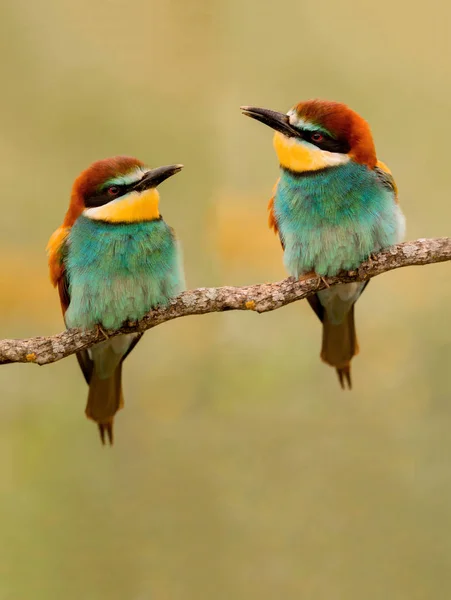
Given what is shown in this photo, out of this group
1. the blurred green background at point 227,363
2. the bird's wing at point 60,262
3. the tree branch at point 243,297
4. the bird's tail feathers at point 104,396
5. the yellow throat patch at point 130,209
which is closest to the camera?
the tree branch at point 243,297

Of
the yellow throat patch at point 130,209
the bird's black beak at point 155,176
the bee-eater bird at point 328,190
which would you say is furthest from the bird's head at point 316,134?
the yellow throat patch at point 130,209

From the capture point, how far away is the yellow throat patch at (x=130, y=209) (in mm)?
2260

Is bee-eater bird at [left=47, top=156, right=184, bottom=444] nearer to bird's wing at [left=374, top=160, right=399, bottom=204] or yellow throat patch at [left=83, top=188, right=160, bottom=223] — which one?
yellow throat patch at [left=83, top=188, right=160, bottom=223]

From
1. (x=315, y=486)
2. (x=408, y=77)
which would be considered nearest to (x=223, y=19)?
(x=408, y=77)

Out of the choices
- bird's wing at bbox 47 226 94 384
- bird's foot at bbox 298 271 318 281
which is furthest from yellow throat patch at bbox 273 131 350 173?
bird's wing at bbox 47 226 94 384

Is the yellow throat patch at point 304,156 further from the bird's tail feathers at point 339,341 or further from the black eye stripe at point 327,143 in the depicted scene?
the bird's tail feathers at point 339,341

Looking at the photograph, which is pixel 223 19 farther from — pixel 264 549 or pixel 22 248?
pixel 264 549

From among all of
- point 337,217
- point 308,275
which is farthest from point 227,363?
point 337,217

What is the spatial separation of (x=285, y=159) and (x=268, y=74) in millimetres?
1070

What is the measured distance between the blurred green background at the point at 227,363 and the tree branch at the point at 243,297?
84 centimetres

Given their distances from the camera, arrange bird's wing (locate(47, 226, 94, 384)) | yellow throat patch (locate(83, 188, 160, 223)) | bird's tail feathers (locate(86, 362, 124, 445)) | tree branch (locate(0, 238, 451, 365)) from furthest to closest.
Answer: bird's tail feathers (locate(86, 362, 124, 445))
bird's wing (locate(47, 226, 94, 384))
yellow throat patch (locate(83, 188, 160, 223))
tree branch (locate(0, 238, 451, 365))

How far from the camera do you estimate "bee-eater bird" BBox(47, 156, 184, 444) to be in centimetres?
226

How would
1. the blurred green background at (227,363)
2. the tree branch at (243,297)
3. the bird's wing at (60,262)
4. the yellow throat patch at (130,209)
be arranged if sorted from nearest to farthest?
the tree branch at (243,297)
the yellow throat patch at (130,209)
the bird's wing at (60,262)
the blurred green background at (227,363)

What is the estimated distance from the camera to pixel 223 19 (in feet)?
10.9
